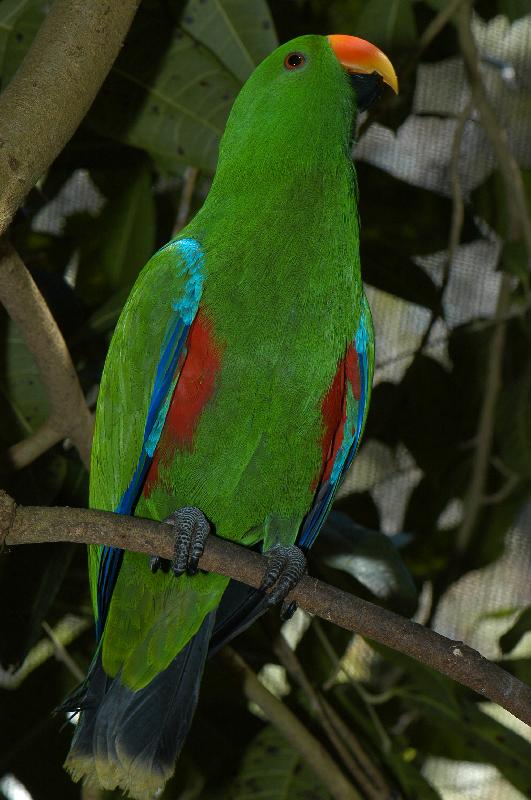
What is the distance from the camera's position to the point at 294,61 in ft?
5.50

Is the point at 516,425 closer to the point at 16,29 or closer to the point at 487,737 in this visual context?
the point at 487,737

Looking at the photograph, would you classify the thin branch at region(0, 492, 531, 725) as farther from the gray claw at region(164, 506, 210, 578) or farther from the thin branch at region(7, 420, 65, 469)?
the thin branch at region(7, 420, 65, 469)

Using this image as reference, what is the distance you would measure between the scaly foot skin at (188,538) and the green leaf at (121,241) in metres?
0.91

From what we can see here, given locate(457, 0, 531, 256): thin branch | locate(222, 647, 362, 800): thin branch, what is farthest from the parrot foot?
locate(457, 0, 531, 256): thin branch

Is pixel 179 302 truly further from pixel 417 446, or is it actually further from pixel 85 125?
pixel 417 446

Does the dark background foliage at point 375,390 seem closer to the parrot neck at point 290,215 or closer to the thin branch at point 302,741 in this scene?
the thin branch at point 302,741

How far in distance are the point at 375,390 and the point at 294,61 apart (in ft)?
3.26

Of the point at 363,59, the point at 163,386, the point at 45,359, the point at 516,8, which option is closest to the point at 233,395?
the point at 163,386

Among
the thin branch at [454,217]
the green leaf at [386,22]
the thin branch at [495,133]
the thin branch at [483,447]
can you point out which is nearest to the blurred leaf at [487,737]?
the thin branch at [483,447]

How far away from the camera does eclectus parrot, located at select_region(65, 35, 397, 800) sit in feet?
4.84

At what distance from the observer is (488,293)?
2.77m

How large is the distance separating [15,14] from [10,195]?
3.25 ft

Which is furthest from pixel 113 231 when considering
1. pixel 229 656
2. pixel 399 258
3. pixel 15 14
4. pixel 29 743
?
pixel 29 743

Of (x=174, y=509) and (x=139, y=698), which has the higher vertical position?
(x=174, y=509)
